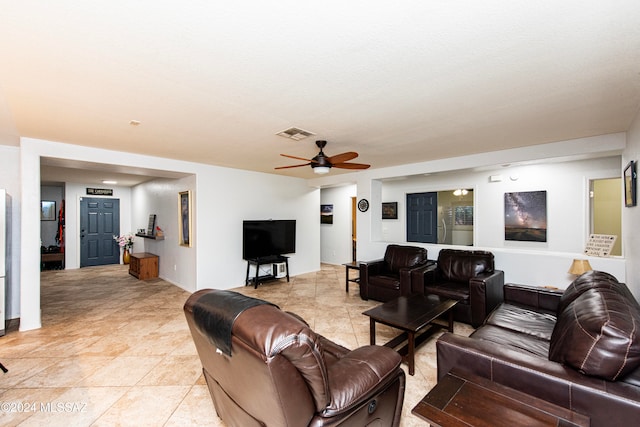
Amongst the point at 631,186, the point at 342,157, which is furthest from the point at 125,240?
the point at 631,186

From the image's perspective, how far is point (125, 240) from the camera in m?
7.59

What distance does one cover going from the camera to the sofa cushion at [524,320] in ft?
7.25

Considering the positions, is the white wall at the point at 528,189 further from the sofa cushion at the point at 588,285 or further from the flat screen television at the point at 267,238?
the flat screen television at the point at 267,238

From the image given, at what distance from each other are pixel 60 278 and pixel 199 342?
6970mm

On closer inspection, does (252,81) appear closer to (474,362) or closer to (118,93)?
(118,93)

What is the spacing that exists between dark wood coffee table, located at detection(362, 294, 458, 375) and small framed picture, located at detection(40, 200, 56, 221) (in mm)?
9263

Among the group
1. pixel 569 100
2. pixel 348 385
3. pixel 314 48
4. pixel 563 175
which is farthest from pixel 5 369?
pixel 563 175

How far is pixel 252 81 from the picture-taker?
1963 mm

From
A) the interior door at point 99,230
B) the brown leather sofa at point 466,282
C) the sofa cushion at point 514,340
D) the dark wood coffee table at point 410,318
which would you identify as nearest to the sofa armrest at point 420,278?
the brown leather sofa at point 466,282

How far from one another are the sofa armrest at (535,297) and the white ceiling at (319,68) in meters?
1.73

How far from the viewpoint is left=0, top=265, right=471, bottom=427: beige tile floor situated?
1943 mm

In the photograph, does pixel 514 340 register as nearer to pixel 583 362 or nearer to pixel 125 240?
pixel 583 362

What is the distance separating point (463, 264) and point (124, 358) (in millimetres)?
4173

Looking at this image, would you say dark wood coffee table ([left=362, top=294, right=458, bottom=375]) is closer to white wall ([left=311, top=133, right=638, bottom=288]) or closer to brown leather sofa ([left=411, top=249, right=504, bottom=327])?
brown leather sofa ([left=411, top=249, right=504, bottom=327])
